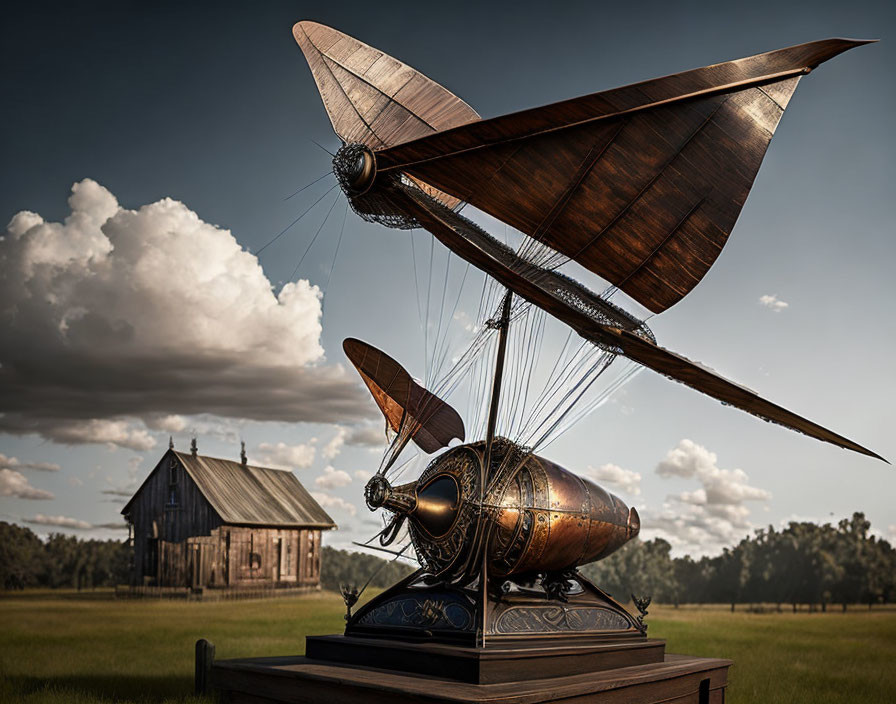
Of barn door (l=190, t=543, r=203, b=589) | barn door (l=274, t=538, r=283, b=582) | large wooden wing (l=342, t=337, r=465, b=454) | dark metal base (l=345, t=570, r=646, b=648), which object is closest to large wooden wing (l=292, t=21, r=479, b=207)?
large wooden wing (l=342, t=337, r=465, b=454)

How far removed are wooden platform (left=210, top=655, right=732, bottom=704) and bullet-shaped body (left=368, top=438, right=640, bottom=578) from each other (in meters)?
1.01

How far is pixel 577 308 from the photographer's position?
6566 mm

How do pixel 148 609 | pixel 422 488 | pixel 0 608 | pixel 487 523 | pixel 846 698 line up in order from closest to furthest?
pixel 487 523
pixel 422 488
pixel 846 698
pixel 0 608
pixel 148 609

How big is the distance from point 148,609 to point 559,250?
1566cm

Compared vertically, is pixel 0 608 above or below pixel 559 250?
below

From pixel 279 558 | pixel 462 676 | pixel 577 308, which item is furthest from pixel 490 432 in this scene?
pixel 279 558

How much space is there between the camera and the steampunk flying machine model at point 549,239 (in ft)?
19.8

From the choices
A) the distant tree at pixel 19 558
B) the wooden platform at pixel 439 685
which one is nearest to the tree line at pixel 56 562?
the distant tree at pixel 19 558

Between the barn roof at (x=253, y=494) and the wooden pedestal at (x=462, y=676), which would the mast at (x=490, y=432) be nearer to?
the wooden pedestal at (x=462, y=676)

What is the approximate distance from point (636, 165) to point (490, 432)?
2.62m

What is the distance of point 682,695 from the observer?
7887 mm

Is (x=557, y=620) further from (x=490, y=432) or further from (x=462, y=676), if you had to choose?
(x=490, y=432)

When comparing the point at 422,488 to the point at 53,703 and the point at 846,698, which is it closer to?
the point at 53,703

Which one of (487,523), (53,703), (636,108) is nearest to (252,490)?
(53,703)
